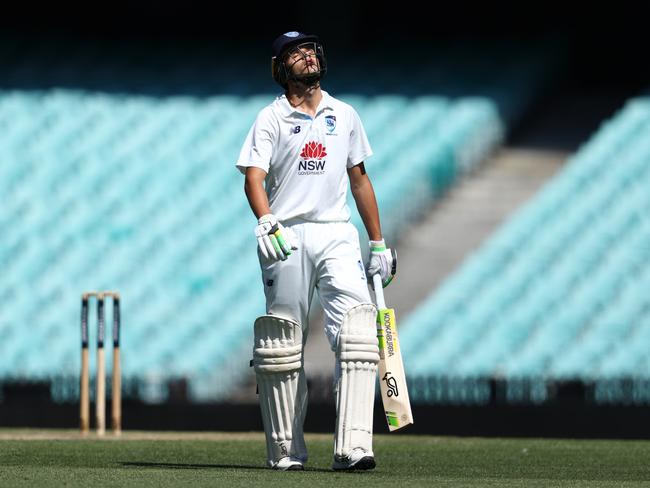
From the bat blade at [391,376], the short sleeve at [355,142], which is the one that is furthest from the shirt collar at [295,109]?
the bat blade at [391,376]

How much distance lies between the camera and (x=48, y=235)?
15914 millimetres

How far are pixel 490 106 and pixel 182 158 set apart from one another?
11.6 ft

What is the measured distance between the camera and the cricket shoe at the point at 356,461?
580cm

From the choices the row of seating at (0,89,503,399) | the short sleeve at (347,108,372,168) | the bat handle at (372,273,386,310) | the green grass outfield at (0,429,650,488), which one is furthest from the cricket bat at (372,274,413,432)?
the row of seating at (0,89,503,399)

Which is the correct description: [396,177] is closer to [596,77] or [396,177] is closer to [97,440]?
[596,77]

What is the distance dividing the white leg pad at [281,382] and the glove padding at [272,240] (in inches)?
12.0

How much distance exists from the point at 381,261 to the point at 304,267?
43 cm

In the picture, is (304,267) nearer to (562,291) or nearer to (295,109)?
(295,109)

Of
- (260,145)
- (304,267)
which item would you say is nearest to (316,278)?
(304,267)

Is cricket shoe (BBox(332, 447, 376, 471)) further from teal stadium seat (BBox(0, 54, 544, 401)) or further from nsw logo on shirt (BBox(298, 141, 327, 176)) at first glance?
teal stadium seat (BBox(0, 54, 544, 401))

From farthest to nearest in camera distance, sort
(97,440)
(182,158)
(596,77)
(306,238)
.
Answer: (596,77)
(182,158)
(97,440)
(306,238)

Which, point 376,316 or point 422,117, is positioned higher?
point 422,117

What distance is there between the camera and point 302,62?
5992 mm

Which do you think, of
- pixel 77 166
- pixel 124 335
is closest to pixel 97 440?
pixel 124 335
